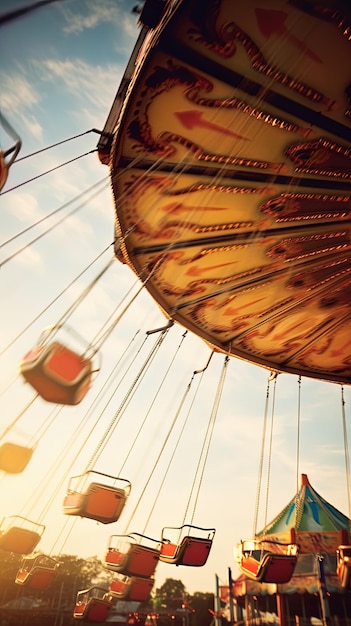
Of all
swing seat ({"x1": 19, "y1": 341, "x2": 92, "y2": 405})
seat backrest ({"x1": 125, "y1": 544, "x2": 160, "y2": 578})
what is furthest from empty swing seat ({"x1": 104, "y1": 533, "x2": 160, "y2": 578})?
swing seat ({"x1": 19, "y1": 341, "x2": 92, "y2": 405})

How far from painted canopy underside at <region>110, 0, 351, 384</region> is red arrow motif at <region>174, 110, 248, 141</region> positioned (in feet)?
0.04

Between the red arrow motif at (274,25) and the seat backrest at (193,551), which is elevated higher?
the red arrow motif at (274,25)

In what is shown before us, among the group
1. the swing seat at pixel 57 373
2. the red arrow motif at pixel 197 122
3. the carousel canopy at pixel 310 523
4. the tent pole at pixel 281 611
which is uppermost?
the carousel canopy at pixel 310 523

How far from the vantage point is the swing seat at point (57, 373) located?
214 cm

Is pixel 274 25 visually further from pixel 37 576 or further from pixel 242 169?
pixel 37 576

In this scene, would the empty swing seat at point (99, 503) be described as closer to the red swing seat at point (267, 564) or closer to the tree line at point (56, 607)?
the red swing seat at point (267, 564)

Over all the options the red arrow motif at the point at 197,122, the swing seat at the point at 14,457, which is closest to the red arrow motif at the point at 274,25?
the red arrow motif at the point at 197,122

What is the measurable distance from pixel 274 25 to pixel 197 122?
993 millimetres

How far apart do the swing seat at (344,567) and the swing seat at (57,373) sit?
15.1ft

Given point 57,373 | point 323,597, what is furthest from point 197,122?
point 323,597

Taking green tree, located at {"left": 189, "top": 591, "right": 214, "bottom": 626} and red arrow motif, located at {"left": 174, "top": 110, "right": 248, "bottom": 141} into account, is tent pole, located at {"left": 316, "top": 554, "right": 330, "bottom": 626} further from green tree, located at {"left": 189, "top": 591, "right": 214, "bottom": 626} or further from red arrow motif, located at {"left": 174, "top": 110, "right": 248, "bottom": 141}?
green tree, located at {"left": 189, "top": 591, "right": 214, "bottom": 626}

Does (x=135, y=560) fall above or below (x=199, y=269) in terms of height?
below

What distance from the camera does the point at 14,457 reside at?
9.07 ft

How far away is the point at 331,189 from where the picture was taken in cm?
438
